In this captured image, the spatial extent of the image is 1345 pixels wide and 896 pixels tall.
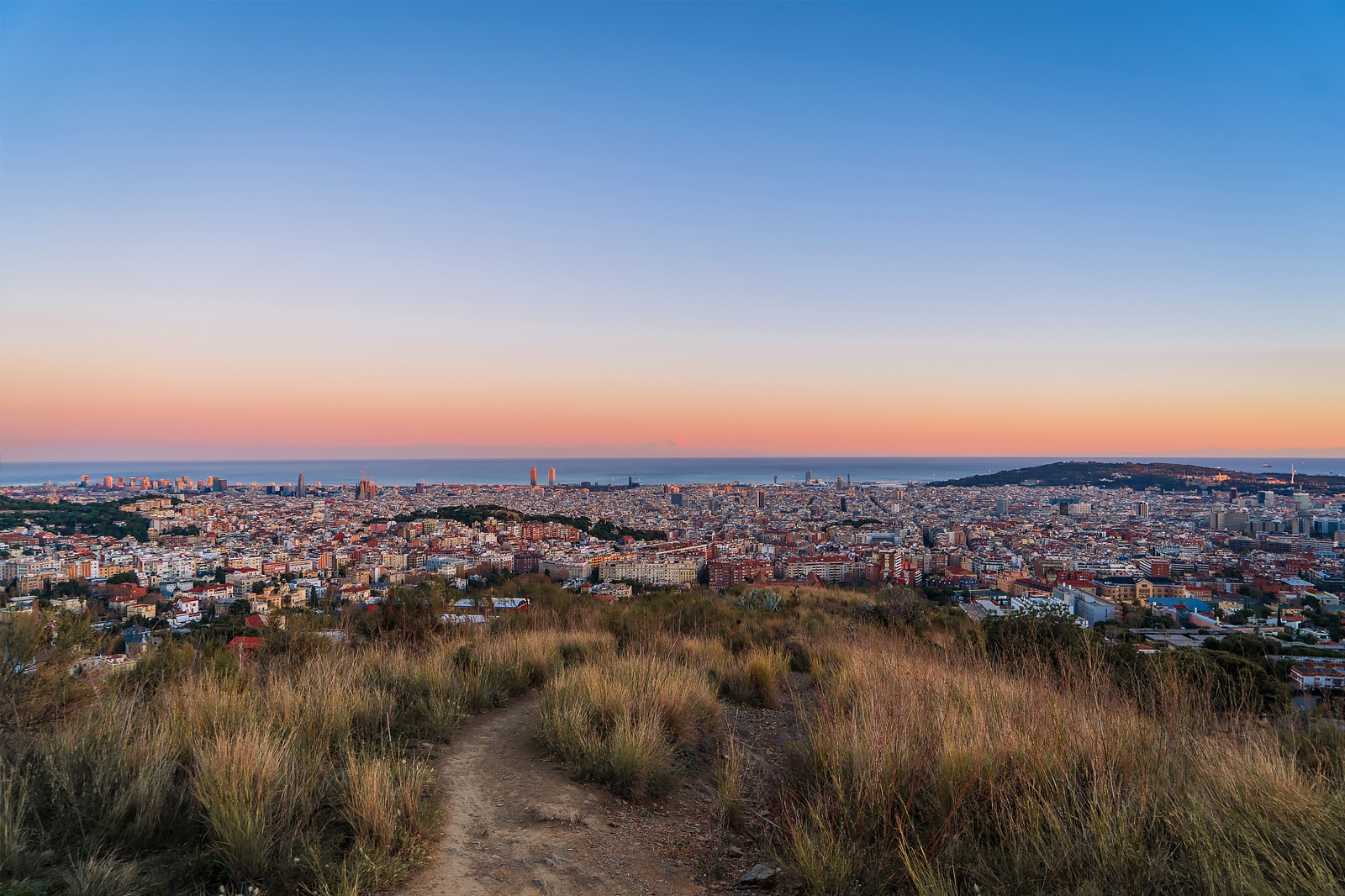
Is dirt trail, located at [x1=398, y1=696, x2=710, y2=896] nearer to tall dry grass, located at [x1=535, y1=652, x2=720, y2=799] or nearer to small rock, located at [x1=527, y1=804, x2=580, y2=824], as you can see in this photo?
small rock, located at [x1=527, y1=804, x2=580, y2=824]

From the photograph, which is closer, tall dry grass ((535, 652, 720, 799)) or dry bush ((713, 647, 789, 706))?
tall dry grass ((535, 652, 720, 799))

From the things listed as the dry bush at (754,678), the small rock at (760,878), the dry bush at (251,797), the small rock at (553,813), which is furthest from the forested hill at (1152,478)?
the dry bush at (251,797)

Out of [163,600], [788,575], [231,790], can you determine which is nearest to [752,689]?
[231,790]

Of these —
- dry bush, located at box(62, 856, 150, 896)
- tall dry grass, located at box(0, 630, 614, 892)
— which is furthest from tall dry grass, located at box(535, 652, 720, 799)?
dry bush, located at box(62, 856, 150, 896)

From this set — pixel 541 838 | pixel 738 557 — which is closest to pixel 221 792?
pixel 541 838

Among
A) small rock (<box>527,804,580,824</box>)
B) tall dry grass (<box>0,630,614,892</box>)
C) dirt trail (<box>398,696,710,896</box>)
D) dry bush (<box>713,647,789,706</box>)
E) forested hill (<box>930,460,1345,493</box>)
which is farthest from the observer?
forested hill (<box>930,460,1345,493</box>)

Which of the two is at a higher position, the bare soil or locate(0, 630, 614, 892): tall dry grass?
locate(0, 630, 614, 892): tall dry grass

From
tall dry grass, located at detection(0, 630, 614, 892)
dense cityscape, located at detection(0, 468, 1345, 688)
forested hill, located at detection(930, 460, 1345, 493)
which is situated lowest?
dense cityscape, located at detection(0, 468, 1345, 688)
